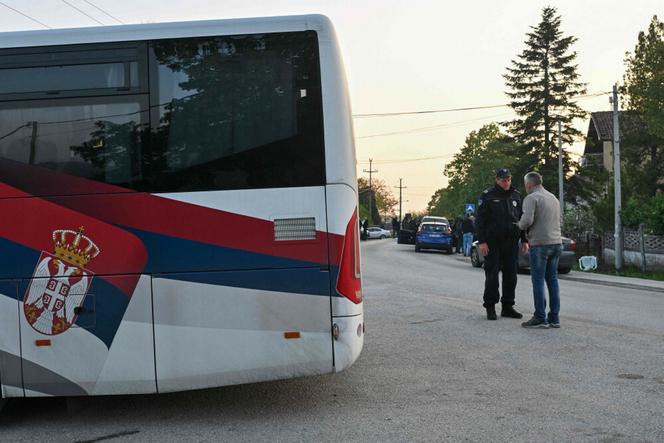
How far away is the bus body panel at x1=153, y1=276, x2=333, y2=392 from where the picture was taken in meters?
5.11

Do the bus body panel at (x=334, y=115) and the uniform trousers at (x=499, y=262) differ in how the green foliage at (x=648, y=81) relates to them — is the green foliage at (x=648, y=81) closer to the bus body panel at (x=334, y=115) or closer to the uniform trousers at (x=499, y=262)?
the uniform trousers at (x=499, y=262)

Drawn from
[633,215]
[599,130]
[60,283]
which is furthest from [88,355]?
[599,130]

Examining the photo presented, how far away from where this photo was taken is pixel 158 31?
5238 millimetres

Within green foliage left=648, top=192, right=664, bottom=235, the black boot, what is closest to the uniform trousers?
the black boot

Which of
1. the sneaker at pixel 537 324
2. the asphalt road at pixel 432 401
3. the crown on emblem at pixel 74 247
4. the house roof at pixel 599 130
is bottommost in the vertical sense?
the asphalt road at pixel 432 401

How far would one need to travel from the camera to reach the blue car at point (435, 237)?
1298 inches

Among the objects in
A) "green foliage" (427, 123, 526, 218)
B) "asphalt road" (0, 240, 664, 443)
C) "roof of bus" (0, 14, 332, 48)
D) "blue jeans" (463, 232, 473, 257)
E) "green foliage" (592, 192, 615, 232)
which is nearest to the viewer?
"asphalt road" (0, 240, 664, 443)

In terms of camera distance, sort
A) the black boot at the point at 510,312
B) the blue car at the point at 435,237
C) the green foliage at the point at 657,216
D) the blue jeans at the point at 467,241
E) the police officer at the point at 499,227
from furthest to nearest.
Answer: the blue car at the point at 435,237 → the blue jeans at the point at 467,241 → the green foliage at the point at 657,216 → the black boot at the point at 510,312 → the police officer at the point at 499,227

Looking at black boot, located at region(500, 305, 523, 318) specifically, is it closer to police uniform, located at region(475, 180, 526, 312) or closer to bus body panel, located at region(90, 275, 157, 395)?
police uniform, located at region(475, 180, 526, 312)

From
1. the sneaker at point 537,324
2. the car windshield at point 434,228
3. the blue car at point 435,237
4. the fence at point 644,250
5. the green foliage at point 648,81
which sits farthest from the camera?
the car windshield at point 434,228

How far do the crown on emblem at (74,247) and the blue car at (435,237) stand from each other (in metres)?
28.7

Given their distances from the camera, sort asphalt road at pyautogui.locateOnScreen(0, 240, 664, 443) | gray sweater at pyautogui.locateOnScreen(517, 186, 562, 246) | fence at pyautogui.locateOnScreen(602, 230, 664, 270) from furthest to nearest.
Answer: fence at pyautogui.locateOnScreen(602, 230, 664, 270)
gray sweater at pyautogui.locateOnScreen(517, 186, 562, 246)
asphalt road at pyautogui.locateOnScreen(0, 240, 664, 443)

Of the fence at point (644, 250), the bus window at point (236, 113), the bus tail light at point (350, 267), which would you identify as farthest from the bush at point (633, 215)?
the bus window at point (236, 113)

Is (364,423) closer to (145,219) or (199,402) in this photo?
(199,402)
